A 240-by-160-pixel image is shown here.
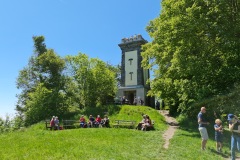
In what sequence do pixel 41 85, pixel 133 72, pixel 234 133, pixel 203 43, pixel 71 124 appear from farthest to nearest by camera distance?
pixel 133 72, pixel 41 85, pixel 71 124, pixel 203 43, pixel 234 133

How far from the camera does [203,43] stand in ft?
72.8

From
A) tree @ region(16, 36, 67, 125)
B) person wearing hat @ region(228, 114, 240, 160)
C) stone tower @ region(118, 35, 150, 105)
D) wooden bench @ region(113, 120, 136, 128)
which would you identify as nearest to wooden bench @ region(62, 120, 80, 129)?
wooden bench @ region(113, 120, 136, 128)

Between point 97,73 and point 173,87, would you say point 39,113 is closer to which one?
point 97,73

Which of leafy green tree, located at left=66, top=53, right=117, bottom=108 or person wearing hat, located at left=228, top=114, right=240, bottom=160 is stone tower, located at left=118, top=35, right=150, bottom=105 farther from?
person wearing hat, located at left=228, top=114, right=240, bottom=160

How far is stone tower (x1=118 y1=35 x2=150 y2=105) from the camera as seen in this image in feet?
149

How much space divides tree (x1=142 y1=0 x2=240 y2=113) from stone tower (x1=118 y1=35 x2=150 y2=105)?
71.8 feet

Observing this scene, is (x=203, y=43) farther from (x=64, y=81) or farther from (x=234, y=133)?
(x=64, y=81)

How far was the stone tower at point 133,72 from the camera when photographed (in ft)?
149

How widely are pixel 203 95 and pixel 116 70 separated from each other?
47.7 metres

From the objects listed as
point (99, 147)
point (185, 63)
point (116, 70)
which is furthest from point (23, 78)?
point (99, 147)

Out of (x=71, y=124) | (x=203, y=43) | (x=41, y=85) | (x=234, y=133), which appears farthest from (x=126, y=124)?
(x=41, y=85)

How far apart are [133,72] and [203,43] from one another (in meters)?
24.6

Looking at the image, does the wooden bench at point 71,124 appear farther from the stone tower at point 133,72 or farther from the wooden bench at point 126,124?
the stone tower at point 133,72

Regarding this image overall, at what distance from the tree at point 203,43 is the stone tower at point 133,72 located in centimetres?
2190
